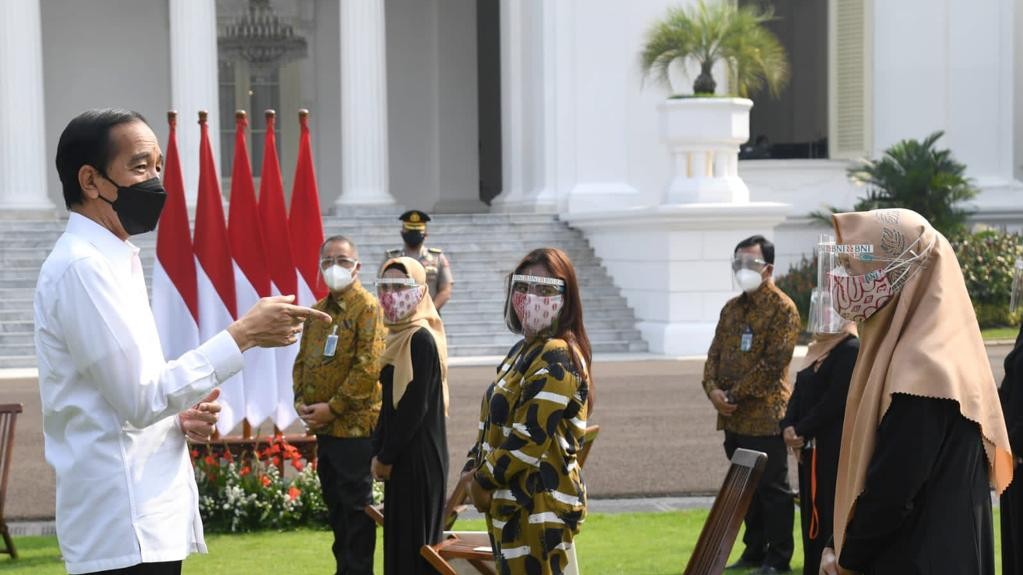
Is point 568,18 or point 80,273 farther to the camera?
point 568,18

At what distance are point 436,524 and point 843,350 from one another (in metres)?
2.08

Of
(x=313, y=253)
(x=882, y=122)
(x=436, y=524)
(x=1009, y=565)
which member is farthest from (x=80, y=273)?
(x=882, y=122)

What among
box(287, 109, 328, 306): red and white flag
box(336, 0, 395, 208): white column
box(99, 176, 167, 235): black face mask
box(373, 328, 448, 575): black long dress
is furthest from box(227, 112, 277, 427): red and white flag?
box(336, 0, 395, 208): white column

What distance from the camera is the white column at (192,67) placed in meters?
23.5

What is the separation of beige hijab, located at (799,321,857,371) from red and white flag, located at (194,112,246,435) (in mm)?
3641

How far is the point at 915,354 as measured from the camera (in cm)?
364

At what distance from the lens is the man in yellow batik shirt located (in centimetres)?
706

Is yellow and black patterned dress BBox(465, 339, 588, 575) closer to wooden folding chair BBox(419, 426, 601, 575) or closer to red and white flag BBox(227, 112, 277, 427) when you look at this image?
wooden folding chair BBox(419, 426, 601, 575)

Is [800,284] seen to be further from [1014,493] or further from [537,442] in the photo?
[537,442]

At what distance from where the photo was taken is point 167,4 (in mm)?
27609

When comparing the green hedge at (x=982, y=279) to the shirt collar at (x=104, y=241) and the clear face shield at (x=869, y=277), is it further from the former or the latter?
the shirt collar at (x=104, y=241)

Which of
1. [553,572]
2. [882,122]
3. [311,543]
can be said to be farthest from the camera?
[882,122]

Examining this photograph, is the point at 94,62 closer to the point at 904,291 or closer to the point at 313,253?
the point at 313,253

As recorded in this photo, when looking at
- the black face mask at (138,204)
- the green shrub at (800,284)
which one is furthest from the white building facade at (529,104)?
the black face mask at (138,204)
